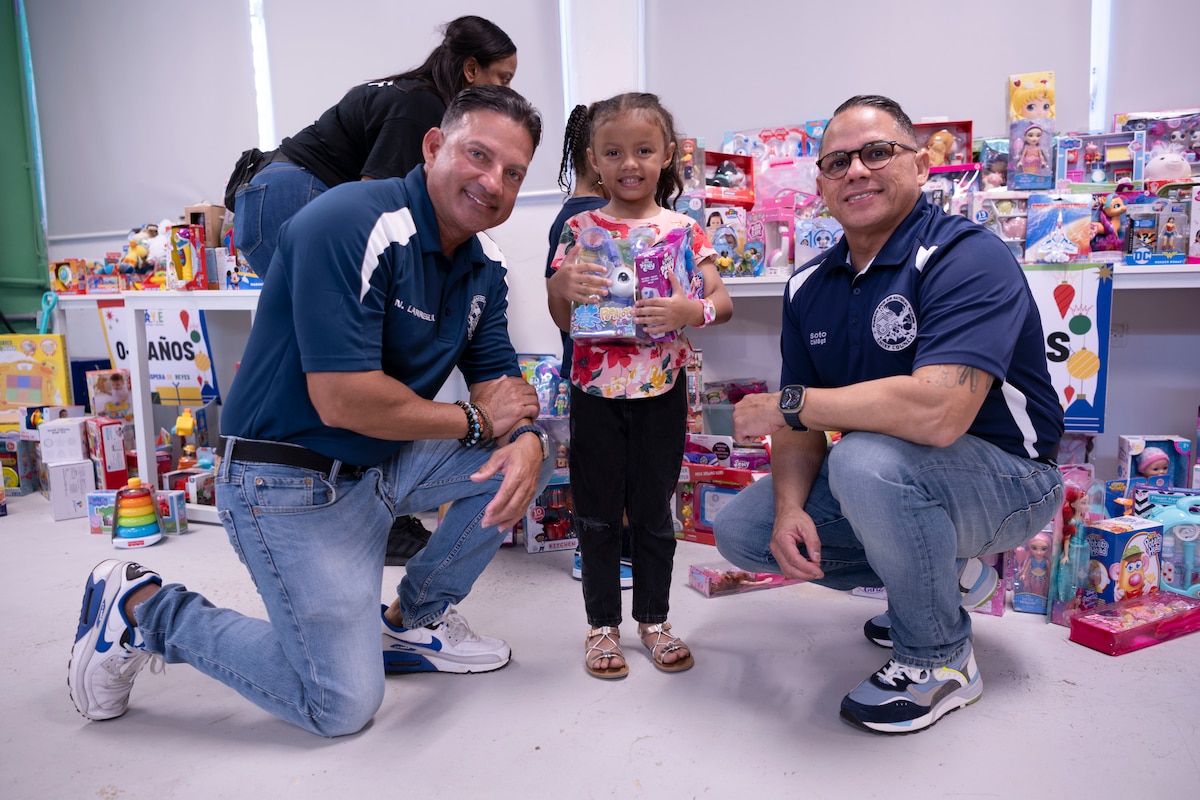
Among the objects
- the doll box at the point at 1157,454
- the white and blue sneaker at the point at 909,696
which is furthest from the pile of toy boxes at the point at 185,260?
the doll box at the point at 1157,454

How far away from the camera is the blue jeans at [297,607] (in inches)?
52.0

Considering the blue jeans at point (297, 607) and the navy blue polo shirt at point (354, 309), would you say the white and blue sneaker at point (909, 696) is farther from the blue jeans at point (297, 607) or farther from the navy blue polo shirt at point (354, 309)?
the navy blue polo shirt at point (354, 309)

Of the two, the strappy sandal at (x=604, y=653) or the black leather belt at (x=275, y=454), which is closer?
the black leather belt at (x=275, y=454)

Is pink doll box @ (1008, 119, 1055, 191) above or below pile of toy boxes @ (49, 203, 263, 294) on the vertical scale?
above

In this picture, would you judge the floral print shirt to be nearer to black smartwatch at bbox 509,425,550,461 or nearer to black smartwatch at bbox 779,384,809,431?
black smartwatch at bbox 509,425,550,461

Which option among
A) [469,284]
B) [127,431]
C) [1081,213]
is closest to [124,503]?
[127,431]

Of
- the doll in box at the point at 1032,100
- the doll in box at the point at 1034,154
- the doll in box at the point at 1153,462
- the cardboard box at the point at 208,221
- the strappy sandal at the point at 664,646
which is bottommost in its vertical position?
the strappy sandal at the point at 664,646

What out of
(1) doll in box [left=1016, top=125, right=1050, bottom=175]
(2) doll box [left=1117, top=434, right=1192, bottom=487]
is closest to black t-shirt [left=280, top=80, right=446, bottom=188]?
(1) doll in box [left=1016, top=125, right=1050, bottom=175]

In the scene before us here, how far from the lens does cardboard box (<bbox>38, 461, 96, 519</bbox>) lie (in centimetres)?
290

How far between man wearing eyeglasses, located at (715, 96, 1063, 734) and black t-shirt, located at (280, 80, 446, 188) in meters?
0.96

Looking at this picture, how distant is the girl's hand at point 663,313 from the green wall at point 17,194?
4.34 meters

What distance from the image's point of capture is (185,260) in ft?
9.66

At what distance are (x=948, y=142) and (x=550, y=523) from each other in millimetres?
1728

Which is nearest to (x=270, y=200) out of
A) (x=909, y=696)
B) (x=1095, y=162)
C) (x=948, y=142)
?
(x=909, y=696)
